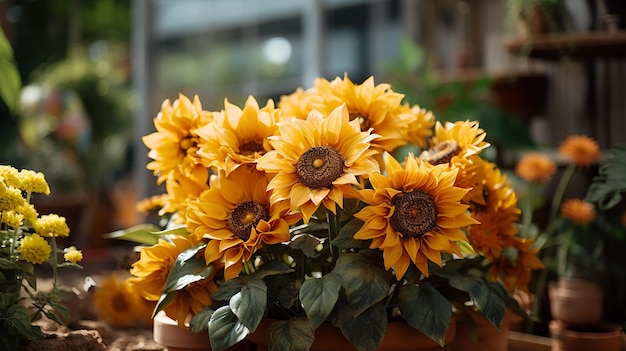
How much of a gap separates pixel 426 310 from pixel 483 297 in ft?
0.31

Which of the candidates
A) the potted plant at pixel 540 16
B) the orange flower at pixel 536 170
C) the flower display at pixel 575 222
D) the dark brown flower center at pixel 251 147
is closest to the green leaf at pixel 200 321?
the dark brown flower center at pixel 251 147

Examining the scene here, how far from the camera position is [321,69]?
372 cm

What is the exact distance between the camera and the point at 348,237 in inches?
33.2

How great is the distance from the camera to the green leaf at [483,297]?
0.87 m

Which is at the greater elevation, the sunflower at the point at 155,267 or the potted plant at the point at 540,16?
the potted plant at the point at 540,16

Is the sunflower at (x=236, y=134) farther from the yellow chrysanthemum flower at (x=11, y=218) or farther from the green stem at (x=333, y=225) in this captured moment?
the yellow chrysanthemum flower at (x=11, y=218)

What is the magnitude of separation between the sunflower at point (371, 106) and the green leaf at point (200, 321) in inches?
11.6

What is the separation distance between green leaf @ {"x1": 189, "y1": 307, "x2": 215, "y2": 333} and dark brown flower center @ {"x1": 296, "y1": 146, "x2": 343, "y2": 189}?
191 mm

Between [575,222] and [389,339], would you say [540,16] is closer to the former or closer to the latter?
[575,222]

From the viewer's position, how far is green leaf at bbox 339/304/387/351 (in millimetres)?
790

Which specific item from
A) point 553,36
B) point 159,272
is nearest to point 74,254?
point 159,272

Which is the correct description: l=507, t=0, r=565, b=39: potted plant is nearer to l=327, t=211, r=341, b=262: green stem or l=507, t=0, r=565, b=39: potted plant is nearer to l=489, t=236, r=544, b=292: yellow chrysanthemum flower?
l=489, t=236, r=544, b=292: yellow chrysanthemum flower

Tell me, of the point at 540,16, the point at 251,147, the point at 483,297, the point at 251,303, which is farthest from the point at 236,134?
the point at 540,16

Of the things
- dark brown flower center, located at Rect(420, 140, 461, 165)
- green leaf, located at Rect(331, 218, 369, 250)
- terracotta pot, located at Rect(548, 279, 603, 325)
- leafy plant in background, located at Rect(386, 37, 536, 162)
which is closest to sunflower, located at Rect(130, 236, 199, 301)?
green leaf, located at Rect(331, 218, 369, 250)
